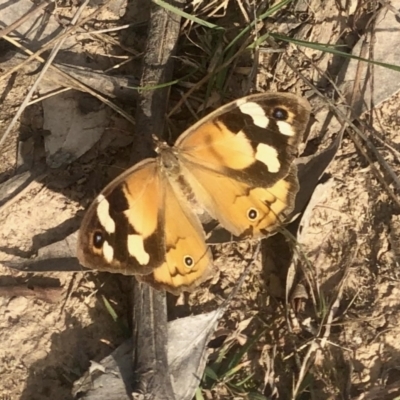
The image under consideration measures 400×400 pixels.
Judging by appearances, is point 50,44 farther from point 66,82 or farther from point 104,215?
point 104,215

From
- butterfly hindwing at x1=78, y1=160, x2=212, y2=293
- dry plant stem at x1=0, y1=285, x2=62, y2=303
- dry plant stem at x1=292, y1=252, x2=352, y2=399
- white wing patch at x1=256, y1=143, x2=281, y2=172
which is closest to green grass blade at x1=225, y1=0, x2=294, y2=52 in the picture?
white wing patch at x1=256, y1=143, x2=281, y2=172

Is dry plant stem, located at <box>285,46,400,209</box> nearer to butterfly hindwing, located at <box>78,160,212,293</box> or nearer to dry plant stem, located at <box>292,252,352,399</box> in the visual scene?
dry plant stem, located at <box>292,252,352,399</box>

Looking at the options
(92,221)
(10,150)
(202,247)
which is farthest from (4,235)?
(202,247)

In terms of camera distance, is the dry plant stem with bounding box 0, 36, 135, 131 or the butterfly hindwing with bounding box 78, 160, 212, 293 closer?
the butterfly hindwing with bounding box 78, 160, 212, 293

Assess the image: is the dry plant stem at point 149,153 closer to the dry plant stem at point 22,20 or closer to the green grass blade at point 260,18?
the green grass blade at point 260,18

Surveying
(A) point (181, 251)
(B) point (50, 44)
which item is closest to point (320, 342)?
(A) point (181, 251)

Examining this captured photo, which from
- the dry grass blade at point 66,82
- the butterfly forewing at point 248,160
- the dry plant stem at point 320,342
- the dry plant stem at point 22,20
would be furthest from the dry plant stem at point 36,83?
the dry plant stem at point 320,342

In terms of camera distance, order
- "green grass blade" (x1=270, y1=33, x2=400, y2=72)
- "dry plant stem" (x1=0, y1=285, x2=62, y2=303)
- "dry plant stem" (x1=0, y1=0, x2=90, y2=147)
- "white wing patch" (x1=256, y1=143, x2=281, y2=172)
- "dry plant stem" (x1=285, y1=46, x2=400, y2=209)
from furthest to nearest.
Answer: "dry plant stem" (x1=0, y1=0, x2=90, y2=147), "dry plant stem" (x1=0, y1=285, x2=62, y2=303), "dry plant stem" (x1=285, y1=46, x2=400, y2=209), "green grass blade" (x1=270, y1=33, x2=400, y2=72), "white wing patch" (x1=256, y1=143, x2=281, y2=172)

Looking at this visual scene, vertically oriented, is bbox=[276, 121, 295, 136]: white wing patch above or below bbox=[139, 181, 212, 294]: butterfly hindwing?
above
